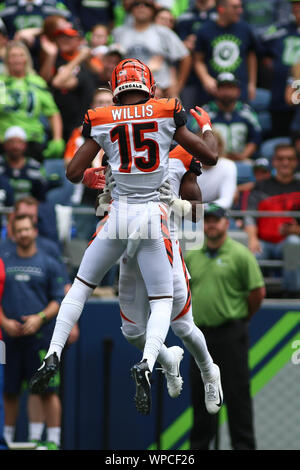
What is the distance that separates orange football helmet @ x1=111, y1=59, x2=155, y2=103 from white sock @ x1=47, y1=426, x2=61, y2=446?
444 cm

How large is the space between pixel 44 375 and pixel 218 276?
383cm

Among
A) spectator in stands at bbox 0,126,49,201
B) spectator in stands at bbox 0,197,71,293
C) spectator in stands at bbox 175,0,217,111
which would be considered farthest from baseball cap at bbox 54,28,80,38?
spectator in stands at bbox 0,197,71,293

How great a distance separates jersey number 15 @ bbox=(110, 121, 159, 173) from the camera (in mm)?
5539

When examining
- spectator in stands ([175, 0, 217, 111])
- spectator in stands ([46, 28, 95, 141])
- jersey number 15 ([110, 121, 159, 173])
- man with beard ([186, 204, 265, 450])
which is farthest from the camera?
spectator in stands ([175, 0, 217, 111])

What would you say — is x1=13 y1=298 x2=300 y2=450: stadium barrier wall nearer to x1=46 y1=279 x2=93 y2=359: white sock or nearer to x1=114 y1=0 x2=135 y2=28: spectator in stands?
x1=46 y1=279 x2=93 y2=359: white sock

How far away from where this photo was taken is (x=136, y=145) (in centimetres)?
556

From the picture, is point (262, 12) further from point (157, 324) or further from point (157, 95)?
point (157, 324)

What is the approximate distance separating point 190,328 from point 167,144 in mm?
1205

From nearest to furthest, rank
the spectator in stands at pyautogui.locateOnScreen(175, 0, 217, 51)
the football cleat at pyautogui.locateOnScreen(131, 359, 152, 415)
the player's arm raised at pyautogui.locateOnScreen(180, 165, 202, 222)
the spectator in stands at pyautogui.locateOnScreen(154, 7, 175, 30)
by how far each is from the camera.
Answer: the football cleat at pyautogui.locateOnScreen(131, 359, 152, 415)
the player's arm raised at pyautogui.locateOnScreen(180, 165, 202, 222)
the spectator in stands at pyautogui.locateOnScreen(154, 7, 175, 30)
the spectator in stands at pyautogui.locateOnScreen(175, 0, 217, 51)

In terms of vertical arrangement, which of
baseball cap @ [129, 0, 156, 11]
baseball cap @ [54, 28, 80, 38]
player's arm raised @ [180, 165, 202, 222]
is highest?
baseball cap @ [129, 0, 156, 11]

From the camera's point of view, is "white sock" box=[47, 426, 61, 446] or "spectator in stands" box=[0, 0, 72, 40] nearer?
"white sock" box=[47, 426, 61, 446]

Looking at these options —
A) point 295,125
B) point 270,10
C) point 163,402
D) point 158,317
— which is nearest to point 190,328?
point 158,317

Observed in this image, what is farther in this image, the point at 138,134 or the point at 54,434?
the point at 54,434

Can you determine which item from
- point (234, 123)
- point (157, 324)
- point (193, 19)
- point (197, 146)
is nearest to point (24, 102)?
point (234, 123)
